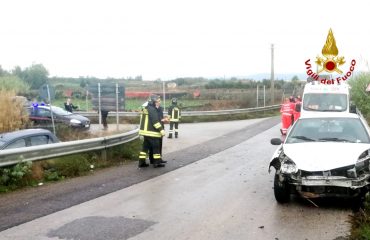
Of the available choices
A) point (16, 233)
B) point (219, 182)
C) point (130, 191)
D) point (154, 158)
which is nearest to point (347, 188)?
point (219, 182)

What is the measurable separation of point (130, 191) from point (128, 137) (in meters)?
4.88

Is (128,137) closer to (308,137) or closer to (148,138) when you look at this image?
(148,138)

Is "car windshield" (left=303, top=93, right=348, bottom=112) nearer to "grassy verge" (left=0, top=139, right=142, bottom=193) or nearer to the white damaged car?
"grassy verge" (left=0, top=139, right=142, bottom=193)

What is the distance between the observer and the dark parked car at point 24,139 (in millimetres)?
10320

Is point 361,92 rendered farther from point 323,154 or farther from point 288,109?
point 323,154

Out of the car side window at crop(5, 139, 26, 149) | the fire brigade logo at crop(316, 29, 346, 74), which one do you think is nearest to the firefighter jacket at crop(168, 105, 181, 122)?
the fire brigade logo at crop(316, 29, 346, 74)

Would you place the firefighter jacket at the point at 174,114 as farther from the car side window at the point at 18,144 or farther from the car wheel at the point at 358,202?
the car wheel at the point at 358,202

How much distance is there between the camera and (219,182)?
Result: 31.7ft

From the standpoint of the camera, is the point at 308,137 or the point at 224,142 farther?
the point at 224,142

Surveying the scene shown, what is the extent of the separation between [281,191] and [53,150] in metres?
5.15

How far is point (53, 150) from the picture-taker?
10.2 metres

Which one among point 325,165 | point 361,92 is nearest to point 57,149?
point 325,165

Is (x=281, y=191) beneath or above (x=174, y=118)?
beneath

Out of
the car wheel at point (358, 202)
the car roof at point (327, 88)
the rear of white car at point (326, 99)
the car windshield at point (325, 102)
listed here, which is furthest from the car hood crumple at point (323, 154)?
the car roof at point (327, 88)
